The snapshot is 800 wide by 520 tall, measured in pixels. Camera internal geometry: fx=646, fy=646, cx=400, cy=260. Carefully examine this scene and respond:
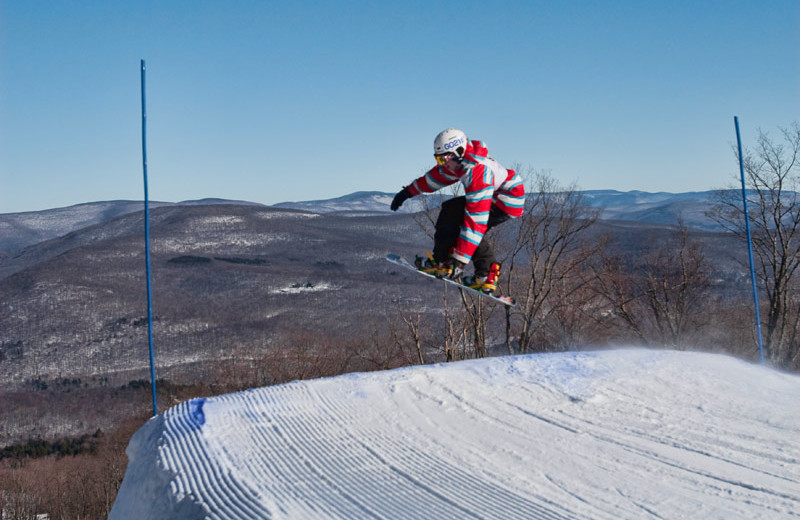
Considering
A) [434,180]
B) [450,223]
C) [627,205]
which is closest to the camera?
[434,180]

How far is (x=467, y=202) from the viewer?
244 inches

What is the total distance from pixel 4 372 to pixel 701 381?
7377 cm

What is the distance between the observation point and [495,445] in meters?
3.63

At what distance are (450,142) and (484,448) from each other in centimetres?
318

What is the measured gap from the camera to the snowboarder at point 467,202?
6039 mm

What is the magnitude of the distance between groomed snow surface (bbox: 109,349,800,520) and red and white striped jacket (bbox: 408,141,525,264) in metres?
1.50

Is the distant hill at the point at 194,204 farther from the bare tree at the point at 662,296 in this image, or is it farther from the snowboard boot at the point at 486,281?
the snowboard boot at the point at 486,281

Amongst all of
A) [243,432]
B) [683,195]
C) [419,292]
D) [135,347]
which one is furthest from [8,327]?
[683,195]

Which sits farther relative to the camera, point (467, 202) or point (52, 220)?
point (52, 220)

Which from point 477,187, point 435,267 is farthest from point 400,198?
point 477,187

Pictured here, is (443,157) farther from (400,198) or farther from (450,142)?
(400,198)

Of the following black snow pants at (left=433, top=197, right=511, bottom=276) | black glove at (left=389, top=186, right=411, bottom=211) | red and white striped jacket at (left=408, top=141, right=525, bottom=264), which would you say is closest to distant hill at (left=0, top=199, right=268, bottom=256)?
black glove at (left=389, top=186, right=411, bottom=211)

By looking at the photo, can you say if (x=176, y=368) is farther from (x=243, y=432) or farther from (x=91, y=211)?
(x=91, y=211)

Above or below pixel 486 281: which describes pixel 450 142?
above
